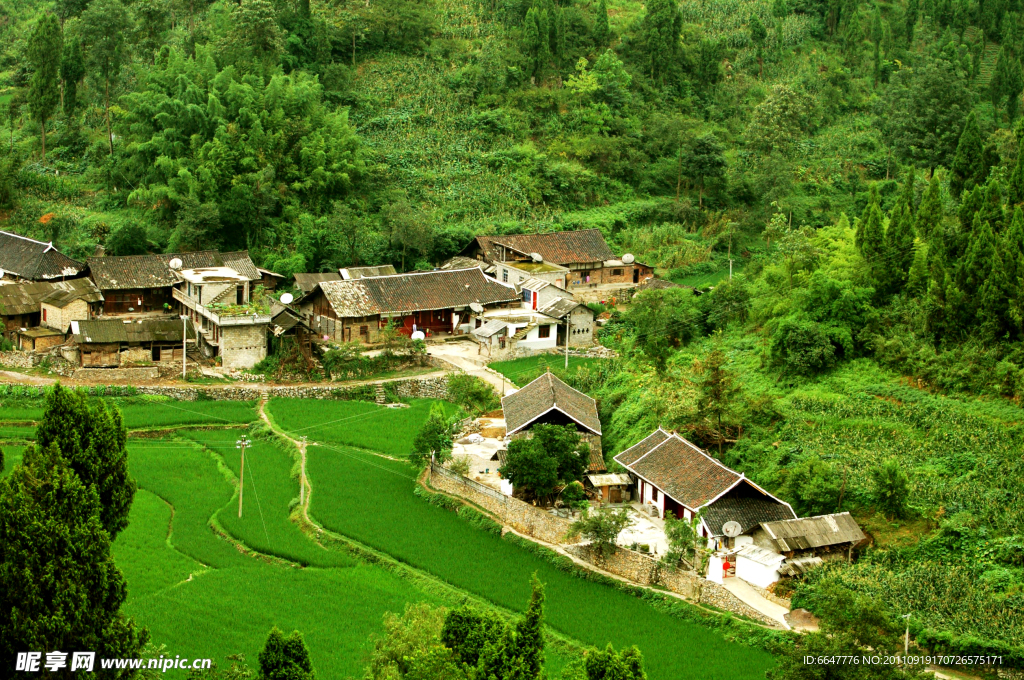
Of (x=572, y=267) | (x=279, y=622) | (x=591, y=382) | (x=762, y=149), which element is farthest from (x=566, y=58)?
(x=279, y=622)

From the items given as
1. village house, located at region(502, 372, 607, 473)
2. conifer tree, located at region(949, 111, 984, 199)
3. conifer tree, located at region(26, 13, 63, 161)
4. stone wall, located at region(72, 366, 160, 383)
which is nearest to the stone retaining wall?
village house, located at region(502, 372, 607, 473)

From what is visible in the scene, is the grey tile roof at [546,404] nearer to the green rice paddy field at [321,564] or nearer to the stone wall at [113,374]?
the green rice paddy field at [321,564]

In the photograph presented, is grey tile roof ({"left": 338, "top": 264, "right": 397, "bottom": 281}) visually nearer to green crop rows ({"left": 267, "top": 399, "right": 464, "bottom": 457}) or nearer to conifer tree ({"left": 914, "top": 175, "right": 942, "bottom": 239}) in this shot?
green crop rows ({"left": 267, "top": 399, "right": 464, "bottom": 457})

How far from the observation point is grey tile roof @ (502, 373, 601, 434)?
31.5m

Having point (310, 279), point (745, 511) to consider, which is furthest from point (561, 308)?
point (745, 511)

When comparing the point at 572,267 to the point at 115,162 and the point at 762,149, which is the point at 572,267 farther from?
the point at 115,162

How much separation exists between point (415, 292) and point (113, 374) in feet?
36.5

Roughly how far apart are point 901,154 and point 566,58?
17.6 m

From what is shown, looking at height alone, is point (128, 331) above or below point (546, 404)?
below

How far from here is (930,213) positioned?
Answer: 3522 centimetres

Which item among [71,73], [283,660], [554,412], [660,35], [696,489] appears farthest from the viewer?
[660,35]

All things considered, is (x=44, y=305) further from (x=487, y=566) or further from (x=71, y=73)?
(x=487, y=566)

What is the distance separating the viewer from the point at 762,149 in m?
55.1

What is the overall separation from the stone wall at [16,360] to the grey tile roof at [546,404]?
15866 mm
